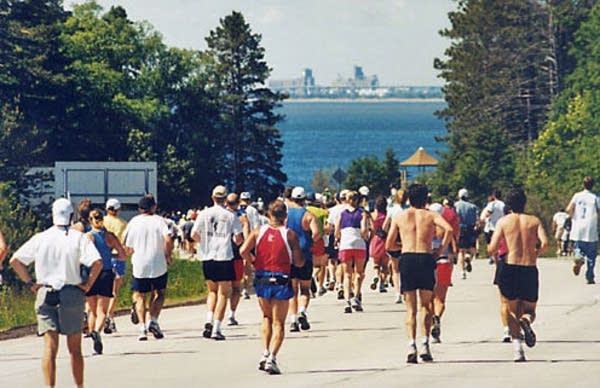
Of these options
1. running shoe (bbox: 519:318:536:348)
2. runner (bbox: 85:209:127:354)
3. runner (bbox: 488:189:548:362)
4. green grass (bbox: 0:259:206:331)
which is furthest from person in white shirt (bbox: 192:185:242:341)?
running shoe (bbox: 519:318:536:348)

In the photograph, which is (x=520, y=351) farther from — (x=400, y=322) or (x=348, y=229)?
(x=348, y=229)

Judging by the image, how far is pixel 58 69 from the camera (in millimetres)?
88500

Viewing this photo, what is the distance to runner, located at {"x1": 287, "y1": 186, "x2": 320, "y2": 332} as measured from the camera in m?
22.1

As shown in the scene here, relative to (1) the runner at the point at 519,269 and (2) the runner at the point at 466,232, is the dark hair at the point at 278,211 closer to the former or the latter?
(1) the runner at the point at 519,269

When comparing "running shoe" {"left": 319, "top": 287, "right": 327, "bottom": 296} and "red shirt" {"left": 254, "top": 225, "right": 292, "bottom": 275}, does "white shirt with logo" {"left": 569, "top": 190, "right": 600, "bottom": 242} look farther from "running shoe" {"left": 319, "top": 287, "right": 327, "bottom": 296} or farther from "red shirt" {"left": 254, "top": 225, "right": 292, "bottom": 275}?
"red shirt" {"left": 254, "top": 225, "right": 292, "bottom": 275}

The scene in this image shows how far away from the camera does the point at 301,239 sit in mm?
22266

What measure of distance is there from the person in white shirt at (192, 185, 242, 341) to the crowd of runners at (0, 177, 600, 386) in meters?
0.01

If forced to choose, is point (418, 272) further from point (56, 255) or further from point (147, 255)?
point (56, 255)

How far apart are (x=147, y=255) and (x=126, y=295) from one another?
7.56 m

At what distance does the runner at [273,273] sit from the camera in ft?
57.3

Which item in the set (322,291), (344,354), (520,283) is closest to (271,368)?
(344,354)

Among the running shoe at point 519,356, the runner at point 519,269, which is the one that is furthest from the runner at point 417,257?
the running shoe at point 519,356

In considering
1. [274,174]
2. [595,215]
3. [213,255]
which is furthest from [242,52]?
[213,255]

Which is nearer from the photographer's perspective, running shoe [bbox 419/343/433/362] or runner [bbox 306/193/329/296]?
running shoe [bbox 419/343/433/362]
